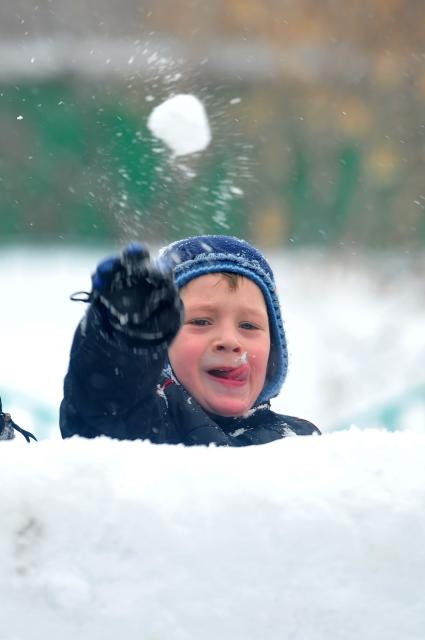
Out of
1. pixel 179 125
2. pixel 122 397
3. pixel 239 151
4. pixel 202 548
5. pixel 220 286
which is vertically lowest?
pixel 202 548

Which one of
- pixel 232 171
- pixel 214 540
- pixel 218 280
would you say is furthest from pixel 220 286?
pixel 232 171

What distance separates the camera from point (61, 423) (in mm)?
1473

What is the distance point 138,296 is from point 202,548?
496 millimetres

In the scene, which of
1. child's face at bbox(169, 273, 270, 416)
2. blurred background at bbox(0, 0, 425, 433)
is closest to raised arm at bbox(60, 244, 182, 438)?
child's face at bbox(169, 273, 270, 416)

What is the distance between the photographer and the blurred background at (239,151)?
959cm

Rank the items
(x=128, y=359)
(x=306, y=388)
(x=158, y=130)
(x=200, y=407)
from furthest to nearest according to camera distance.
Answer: (x=306, y=388)
(x=158, y=130)
(x=200, y=407)
(x=128, y=359)

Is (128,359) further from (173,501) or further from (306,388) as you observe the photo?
(306,388)

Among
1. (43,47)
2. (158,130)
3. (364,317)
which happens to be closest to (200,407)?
(158,130)

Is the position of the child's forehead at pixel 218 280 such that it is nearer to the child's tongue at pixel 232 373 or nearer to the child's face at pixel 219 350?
the child's face at pixel 219 350

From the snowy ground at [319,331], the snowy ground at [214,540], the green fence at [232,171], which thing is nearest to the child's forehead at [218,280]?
the snowy ground at [214,540]

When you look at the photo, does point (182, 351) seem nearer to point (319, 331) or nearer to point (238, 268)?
point (238, 268)

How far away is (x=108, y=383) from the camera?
1.38m

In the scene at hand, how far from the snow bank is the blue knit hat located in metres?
1.01

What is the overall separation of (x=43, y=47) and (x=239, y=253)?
399 inches
